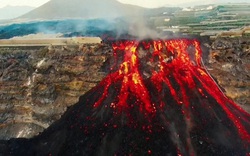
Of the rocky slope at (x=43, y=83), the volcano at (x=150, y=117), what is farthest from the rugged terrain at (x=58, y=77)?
the volcano at (x=150, y=117)

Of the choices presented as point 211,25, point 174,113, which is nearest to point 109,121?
point 174,113

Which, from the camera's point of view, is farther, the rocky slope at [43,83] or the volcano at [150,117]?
the rocky slope at [43,83]

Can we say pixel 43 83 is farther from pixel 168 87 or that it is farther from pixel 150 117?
pixel 168 87

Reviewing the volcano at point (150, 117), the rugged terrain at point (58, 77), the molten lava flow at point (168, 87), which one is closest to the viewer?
the volcano at point (150, 117)

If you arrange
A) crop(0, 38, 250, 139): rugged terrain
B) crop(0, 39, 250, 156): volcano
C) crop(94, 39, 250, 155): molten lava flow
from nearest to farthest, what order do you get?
crop(0, 39, 250, 156): volcano, crop(94, 39, 250, 155): molten lava flow, crop(0, 38, 250, 139): rugged terrain

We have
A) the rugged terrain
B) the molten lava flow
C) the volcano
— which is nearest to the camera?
the volcano

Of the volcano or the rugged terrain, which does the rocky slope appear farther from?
the volcano

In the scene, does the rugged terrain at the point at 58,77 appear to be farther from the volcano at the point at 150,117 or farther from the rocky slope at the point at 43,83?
the volcano at the point at 150,117

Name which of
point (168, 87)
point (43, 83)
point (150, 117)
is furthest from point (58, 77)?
point (150, 117)

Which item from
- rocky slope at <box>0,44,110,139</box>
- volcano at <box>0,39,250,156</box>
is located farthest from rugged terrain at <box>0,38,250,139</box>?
volcano at <box>0,39,250,156</box>
